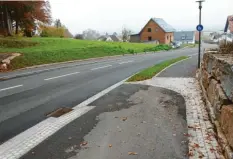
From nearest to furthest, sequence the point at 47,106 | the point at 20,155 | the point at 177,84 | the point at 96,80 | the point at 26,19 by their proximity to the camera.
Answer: the point at 20,155 → the point at 47,106 → the point at 177,84 → the point at 96,80 → the point at 26,19

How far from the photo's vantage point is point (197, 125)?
25.0ft

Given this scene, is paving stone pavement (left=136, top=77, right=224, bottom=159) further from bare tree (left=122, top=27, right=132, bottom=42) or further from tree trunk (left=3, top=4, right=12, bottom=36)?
bare tree (left=122, top=27, right=132, bottom=42)

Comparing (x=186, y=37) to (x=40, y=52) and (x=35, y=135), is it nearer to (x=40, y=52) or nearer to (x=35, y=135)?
(x=40, y=52)

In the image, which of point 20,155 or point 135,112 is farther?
point 135,112

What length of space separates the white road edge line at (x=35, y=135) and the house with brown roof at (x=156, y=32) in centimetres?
7189

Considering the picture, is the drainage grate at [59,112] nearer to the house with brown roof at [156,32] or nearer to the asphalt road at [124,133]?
the asphalt road at [124,133]

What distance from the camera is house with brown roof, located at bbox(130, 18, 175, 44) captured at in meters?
78.8

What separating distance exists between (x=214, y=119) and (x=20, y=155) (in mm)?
5051

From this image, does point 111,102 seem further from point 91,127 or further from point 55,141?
point 55,141

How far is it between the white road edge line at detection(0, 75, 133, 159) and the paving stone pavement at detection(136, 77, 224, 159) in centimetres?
361

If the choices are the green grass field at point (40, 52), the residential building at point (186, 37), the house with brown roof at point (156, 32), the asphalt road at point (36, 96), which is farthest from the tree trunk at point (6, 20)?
the residential building at point (186, 37)

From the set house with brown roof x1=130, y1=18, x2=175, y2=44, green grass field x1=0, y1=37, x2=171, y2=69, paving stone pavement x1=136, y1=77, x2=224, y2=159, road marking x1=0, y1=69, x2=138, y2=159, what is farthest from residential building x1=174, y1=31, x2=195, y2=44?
road marking x1=0, y1=69, x2=138, y2=159

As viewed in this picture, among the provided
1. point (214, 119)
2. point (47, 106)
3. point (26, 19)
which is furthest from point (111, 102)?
point (26, 19)

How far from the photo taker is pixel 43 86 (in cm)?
1395
